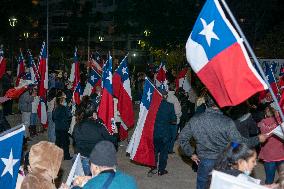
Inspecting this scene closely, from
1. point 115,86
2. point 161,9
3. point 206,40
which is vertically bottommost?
point 115,86

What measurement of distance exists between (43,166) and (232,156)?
174 cm

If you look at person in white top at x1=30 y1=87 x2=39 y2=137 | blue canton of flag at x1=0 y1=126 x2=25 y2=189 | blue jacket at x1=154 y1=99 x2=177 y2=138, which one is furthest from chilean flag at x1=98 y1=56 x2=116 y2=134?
person in white top at x1=30 y1=87 x2=39 y2=137

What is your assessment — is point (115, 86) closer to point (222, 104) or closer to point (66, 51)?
point (222, 104)

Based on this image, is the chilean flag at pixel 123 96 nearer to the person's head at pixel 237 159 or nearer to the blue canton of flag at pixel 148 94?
the blue canton of flag at pixel 148 94

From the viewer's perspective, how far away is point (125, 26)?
216ft

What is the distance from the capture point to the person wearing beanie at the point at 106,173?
13.7 ft

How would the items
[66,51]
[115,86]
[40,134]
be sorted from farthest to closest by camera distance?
1. [66,51]
2. [40,134]
3. [115,86]

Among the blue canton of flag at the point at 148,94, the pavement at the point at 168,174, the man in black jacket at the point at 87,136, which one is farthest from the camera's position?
the blue canton of flag at the point at 148,94

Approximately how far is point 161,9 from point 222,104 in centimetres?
4704

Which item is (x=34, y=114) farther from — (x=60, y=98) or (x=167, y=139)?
(x=167, y=139)

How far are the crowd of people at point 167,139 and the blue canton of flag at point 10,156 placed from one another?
6.4 inches

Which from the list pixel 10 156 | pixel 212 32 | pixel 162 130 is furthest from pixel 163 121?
pixel 10 156

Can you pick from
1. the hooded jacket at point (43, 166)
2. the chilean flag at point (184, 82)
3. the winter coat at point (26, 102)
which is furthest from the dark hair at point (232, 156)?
the chilean flag at point (184, 82)

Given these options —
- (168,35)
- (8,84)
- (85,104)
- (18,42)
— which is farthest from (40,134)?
(18,42)
